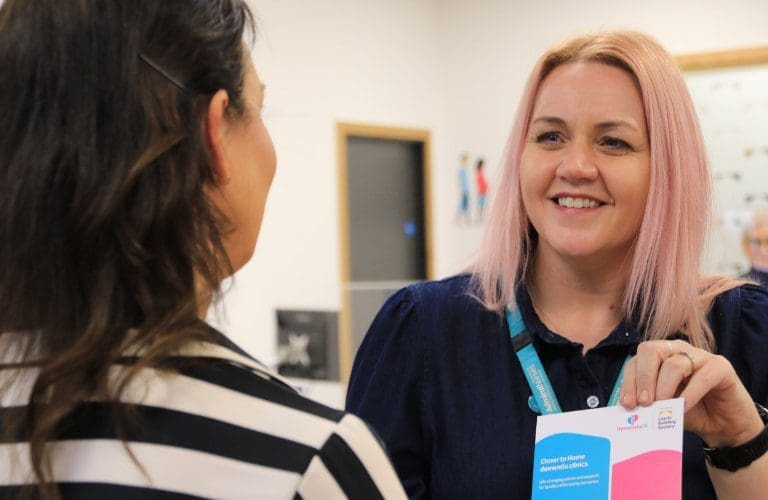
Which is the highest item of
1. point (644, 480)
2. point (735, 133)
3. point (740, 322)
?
point (735, 133)

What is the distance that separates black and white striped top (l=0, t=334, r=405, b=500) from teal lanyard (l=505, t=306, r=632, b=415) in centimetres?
84

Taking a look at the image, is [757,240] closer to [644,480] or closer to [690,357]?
[690,357]

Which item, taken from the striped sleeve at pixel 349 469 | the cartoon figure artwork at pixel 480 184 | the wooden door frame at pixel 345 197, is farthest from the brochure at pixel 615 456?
the cartoon figure artwork at pixel 480 184

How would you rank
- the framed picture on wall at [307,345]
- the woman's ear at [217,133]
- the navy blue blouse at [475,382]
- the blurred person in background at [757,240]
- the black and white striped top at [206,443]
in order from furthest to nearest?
the blurred person in background at [757,240]
the framed picture on wall at [307,345]
the navy blue blouse at [475,382]
the woman's ear at [217,133]
the black and white striped top at [206,443]

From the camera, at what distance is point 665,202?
176 cm

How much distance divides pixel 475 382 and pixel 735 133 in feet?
15.4

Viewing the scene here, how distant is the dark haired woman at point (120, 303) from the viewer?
83cm

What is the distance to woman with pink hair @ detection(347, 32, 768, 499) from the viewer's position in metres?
1.71

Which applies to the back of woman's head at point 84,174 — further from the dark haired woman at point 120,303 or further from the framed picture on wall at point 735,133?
the framed picture on wall at point 735,133

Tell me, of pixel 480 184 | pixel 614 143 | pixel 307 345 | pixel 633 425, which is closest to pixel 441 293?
pixel 614 143

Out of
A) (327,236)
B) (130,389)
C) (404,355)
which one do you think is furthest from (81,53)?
(327,236)

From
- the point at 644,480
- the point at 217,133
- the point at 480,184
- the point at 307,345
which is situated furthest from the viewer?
the point at 480,184

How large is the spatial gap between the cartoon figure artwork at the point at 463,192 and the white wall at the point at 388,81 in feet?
0.21

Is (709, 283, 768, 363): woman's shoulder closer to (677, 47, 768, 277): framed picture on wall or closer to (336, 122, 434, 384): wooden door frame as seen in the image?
(336, 122, 434, 384): wooden door frame
